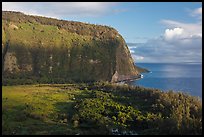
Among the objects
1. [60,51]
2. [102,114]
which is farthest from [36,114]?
[60,51]

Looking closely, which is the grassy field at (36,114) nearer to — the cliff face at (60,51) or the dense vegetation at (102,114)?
the dense vegetation at (102,114)

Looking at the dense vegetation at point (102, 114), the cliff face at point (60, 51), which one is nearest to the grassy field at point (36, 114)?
the dense vegetation at point (102, 114)

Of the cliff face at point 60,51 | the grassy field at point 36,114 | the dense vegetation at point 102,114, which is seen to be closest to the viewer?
the dense vegetation at point 102,114

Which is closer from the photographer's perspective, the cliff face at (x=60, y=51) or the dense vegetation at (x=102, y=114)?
the dense vegetation at (x=102, y=114)

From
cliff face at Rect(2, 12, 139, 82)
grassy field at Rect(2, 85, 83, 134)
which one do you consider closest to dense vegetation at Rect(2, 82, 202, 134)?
grassy field at Rect(2, 85, 83, 134)

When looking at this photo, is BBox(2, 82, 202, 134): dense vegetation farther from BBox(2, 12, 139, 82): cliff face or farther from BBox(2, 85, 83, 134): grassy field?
BBox(2, 12, 139, 82): cliff face

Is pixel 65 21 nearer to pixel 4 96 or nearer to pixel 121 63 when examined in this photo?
pixel 121 63

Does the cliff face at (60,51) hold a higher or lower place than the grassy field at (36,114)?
higher
